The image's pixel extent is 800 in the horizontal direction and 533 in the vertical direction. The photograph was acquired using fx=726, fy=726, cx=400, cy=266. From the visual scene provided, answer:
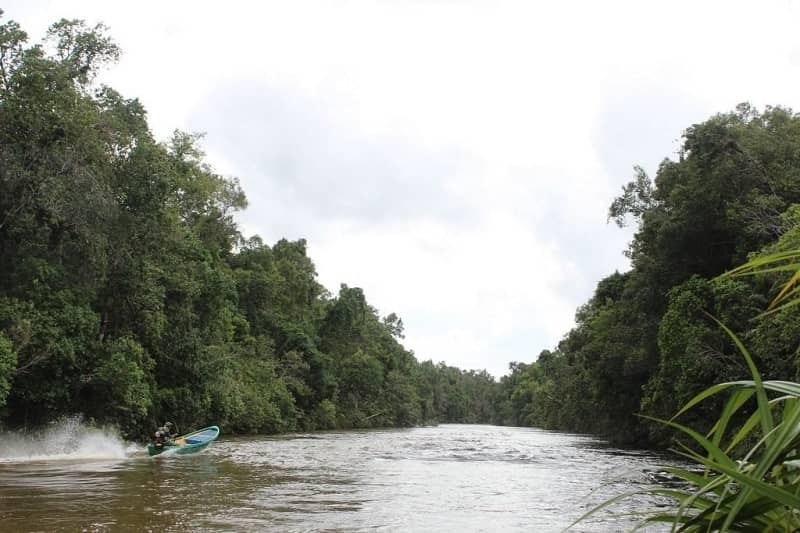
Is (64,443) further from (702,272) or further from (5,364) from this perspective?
(702,272)

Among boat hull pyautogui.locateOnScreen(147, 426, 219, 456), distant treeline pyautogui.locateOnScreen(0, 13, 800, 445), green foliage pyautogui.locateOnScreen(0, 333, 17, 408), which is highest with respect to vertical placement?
distant treeline pyautogui.locateOnScreen(0, 13, 800, 445)

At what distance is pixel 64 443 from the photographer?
22.3 m

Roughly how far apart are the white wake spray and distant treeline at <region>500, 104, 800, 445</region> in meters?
18.4

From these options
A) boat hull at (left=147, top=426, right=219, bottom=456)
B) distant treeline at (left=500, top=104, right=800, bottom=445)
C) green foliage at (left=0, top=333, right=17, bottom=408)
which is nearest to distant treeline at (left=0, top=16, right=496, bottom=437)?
green foliage at (left=0, top=333, right=17, bottom=408)

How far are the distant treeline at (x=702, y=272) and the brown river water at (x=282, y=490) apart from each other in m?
4.74

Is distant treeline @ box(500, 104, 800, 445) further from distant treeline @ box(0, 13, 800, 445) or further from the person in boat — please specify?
the person in boat

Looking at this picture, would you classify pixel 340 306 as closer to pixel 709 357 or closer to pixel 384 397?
pixel 384 397

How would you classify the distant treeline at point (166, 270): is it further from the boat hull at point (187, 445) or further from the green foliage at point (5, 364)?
the boat hull at point (187, 445)

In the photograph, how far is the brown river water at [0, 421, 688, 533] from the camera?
10078 mm

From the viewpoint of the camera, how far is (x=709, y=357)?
23.3 meters

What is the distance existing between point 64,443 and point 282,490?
11.7 metres

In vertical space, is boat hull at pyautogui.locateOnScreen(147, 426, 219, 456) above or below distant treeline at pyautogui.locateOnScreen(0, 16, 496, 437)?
below

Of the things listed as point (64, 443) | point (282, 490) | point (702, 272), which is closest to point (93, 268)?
point (64, 443)

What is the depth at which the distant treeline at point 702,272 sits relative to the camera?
72.5 feet
